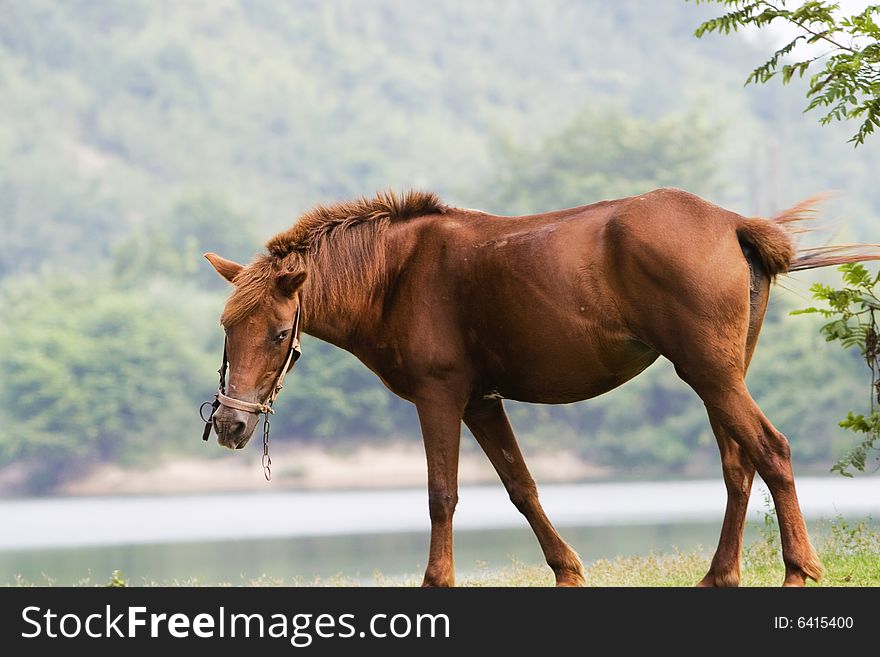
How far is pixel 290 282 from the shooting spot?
6.70 meters

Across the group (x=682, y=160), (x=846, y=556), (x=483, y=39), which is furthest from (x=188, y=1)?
(x=846, y=556)

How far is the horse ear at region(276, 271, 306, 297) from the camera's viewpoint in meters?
6.69

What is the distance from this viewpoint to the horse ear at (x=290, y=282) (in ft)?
21.9

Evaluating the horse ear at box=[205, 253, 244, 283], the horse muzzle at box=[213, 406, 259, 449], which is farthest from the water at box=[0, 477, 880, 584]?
the horse muzzle at box=[213, 406, 259, 449]

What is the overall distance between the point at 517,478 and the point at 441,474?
764 millimetres

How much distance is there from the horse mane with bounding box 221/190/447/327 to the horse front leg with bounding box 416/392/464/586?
81 centimetres

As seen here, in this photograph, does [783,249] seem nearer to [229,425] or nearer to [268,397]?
[268,397]

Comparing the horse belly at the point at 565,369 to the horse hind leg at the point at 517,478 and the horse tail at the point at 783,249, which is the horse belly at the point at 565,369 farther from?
the horse tail at the point at 783,249

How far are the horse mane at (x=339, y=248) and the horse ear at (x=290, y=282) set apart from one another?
7 centimetres

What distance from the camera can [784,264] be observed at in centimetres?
653

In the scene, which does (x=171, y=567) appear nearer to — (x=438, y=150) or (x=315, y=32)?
(x=438, y=150)

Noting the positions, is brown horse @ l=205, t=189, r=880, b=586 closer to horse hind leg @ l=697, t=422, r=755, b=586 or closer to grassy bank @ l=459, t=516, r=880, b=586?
horse hind leg @ l=697, t=422, r=755, b=586

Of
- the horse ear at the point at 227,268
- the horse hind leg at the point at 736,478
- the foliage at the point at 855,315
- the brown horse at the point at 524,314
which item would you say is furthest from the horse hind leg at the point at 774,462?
the horse ear at the point at 227,268
